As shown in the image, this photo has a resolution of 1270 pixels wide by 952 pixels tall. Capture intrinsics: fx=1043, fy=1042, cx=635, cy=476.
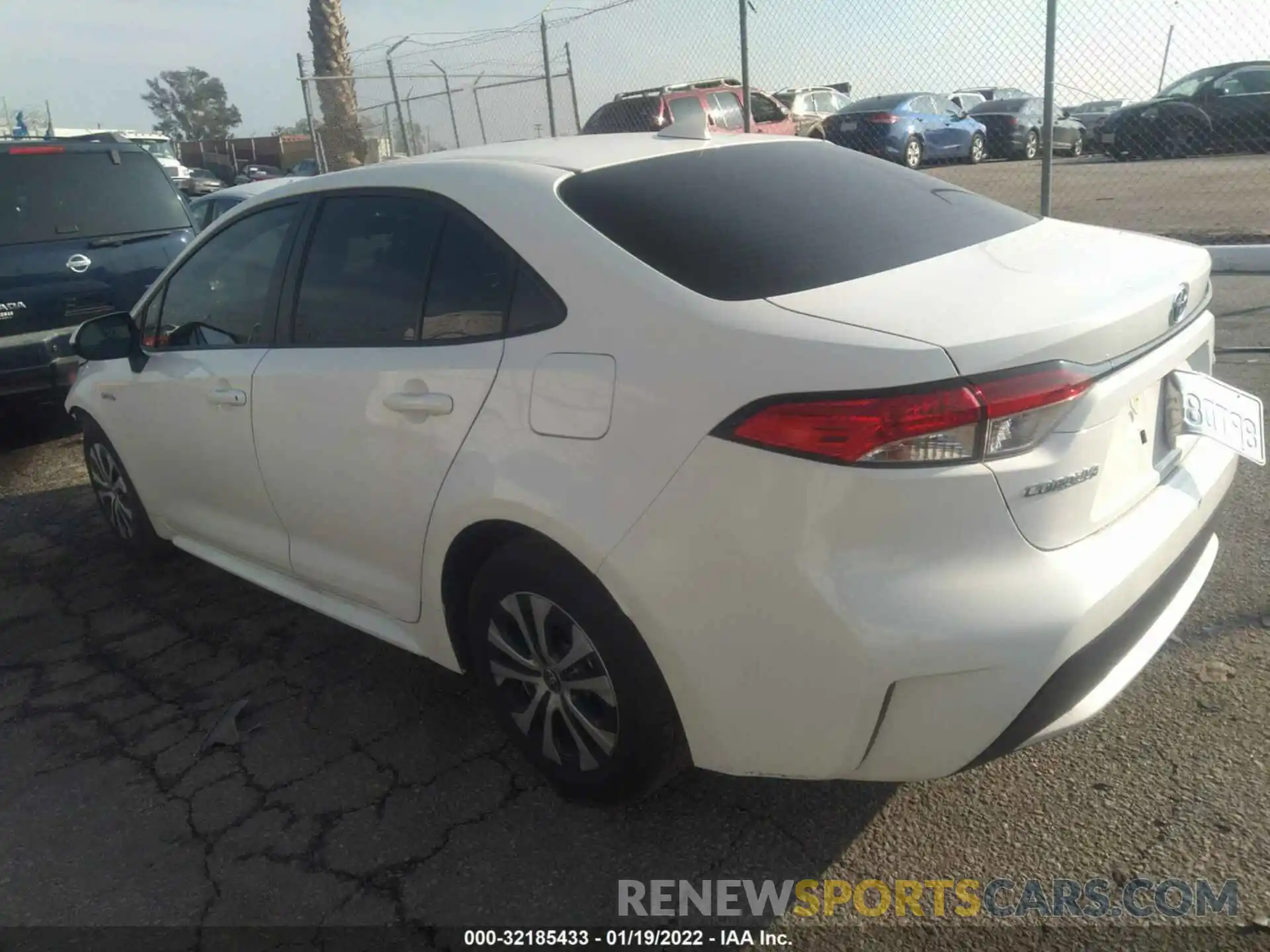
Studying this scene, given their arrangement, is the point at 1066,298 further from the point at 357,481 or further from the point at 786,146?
the point at 357,481

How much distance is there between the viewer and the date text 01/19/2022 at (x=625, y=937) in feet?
7.38

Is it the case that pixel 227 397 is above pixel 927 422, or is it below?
below

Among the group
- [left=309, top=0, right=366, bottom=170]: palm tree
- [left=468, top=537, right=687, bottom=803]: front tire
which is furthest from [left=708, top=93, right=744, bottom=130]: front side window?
[left=468, top=537, right=687, bottom=803]: front tire

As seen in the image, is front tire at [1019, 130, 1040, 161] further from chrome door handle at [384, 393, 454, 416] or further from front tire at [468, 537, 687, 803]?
Result: front tire at [468, 537, 687, 803]

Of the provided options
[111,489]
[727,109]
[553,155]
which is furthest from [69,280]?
[727,109]

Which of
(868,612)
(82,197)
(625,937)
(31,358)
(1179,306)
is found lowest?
(625,937)

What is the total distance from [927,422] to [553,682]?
1.16m

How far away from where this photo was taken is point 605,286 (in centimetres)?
235

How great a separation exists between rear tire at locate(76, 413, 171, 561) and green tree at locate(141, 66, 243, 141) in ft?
251

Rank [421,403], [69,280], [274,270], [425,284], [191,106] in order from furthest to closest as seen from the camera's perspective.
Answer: [191,106], [69,280], [274,270], [425,284], [421,403]

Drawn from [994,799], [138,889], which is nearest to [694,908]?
[994,799]

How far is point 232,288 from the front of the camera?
3.62 meters

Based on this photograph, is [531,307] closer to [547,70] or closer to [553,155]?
[553,155]

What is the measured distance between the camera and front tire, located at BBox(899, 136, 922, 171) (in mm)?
17094
